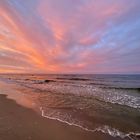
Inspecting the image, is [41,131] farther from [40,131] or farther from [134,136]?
[134,136]

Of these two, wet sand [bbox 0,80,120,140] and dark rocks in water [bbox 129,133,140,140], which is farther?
dark rocks in water [bbox 129,133,140,140]

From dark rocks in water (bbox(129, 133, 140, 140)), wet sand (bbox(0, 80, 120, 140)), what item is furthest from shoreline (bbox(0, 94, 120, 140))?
dark rocks in water (bbox(129, 133, 140, 140))

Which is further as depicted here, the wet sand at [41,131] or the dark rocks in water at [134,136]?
the dark rocks in water at [134,136]

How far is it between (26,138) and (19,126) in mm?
1126

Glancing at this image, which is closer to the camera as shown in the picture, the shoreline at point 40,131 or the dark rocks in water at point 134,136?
the shoreline at point 40,131

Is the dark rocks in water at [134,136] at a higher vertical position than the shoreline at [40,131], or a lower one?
lower

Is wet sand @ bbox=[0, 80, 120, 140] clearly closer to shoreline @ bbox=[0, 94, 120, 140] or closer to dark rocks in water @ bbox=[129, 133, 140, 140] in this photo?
shoreline @ bbox=[0, 94, 120, 140]

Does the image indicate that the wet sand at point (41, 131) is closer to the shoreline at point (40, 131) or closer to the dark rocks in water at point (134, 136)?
the shoreline at point (40, 131)

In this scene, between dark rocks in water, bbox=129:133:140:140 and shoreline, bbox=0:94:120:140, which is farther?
dark rocks in water, bbox=129:133:140:140

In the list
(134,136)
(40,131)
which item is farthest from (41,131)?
(134,136)

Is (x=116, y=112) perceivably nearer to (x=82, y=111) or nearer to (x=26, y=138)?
(x=82, y=111)

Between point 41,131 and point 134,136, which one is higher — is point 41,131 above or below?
above

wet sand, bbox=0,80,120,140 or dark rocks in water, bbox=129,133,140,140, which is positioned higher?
wet sand, bbox=0,80,120,140

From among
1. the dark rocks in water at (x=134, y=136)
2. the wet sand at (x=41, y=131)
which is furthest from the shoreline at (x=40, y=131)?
the dark rocks in water at (x=134, y=136)
